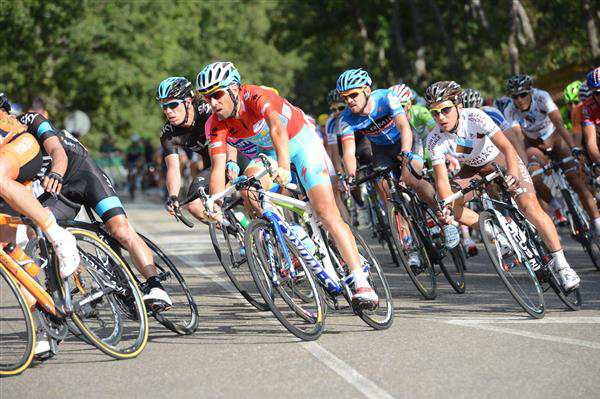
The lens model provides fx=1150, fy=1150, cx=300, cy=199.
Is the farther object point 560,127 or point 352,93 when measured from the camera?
point 560,127

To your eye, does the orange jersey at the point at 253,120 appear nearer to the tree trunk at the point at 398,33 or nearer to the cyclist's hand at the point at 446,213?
the cyclist's hand at the point at 446,213

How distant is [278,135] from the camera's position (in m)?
7.99

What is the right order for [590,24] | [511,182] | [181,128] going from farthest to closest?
[590,24] → [181,128] → [511,182]

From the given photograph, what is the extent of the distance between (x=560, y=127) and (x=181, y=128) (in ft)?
15.3

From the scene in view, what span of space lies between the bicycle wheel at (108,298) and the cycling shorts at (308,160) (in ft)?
5.01

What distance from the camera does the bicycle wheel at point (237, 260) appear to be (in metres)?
9.87

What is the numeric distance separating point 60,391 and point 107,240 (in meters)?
1.83

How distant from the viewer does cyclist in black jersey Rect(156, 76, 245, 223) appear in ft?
31.5

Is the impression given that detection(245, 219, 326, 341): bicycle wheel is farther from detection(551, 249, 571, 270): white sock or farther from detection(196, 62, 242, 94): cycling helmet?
detection(551, 249, 571, 270): white sock

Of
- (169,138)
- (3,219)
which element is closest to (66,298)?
(3,219)

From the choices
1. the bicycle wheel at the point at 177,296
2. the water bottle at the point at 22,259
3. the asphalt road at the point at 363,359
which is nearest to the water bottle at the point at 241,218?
the asphalt road at the point at 363,359

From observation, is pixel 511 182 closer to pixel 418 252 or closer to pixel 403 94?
pixel 418 252

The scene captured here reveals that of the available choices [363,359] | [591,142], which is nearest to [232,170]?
[363,359]

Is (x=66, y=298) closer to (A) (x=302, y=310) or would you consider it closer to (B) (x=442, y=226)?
(A) (x=302, y=310)
